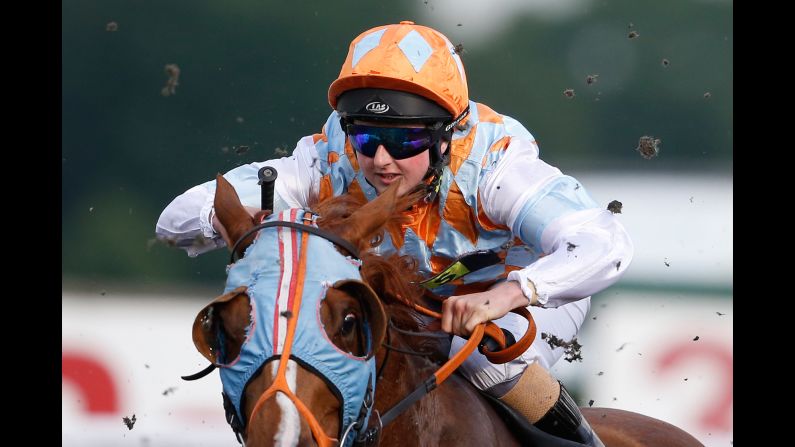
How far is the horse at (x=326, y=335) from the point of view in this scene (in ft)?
5.37

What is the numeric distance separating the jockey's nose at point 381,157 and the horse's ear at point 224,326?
0.72 metres

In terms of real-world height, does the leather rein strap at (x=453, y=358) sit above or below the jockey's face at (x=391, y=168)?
below

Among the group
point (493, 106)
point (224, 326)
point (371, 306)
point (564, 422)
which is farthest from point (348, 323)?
point (493, 106)

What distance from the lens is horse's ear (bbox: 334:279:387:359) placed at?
5.68 feet

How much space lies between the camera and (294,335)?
64.9 inches

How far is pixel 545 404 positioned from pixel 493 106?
7.61 feet

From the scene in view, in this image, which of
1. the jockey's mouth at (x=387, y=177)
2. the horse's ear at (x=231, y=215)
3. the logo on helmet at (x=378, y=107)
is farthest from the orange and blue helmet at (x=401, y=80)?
the horse's ear at (x=231, y=215)

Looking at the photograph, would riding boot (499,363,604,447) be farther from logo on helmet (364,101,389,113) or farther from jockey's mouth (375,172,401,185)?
logo on helmet (364,101,389,113)

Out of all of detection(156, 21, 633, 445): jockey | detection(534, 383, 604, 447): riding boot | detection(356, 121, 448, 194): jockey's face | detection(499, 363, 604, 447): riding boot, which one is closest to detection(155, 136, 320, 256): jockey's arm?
detection(156, 21, 633, 445): jockey

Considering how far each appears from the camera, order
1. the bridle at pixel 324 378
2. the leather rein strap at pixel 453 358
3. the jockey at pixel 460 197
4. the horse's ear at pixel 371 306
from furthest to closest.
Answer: the jockey at pixel 460 197 < the leather rein strap at pixel 453 358 < the horse's ear at pixel 371 306 < the bridle at pixel 324 378

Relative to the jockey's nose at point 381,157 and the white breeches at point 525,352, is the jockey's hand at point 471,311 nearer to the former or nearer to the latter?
the white breeches at point 525,352

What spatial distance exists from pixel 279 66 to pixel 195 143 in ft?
1.74

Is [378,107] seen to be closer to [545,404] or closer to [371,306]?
[371,306]
